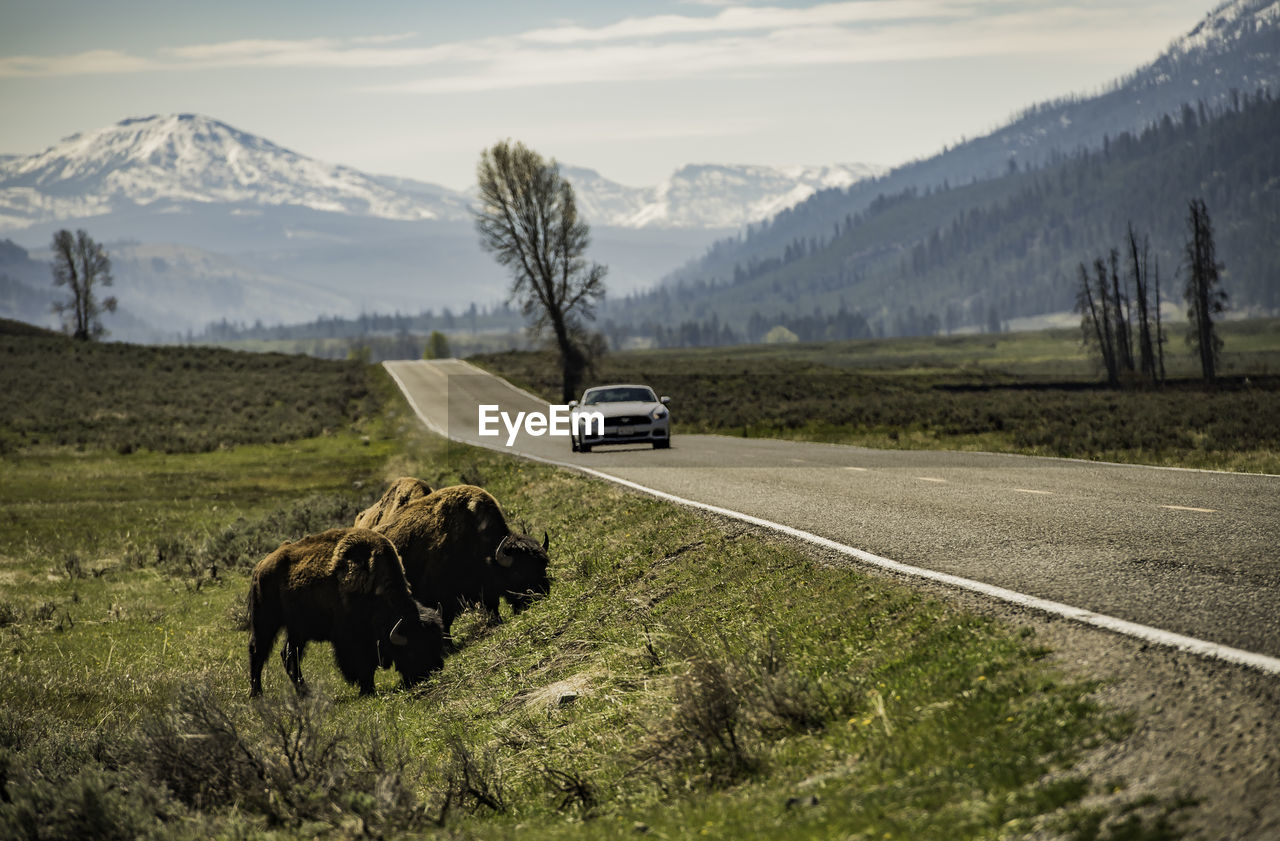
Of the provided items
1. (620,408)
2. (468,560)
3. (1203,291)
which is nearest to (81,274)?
(620,408)

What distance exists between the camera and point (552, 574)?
12.7m

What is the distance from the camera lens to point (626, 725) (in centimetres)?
702

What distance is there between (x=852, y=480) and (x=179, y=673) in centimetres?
944

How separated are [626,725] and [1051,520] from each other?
17.6 feet

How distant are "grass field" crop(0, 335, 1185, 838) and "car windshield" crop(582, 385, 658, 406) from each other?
39.9 feet

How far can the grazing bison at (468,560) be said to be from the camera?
12.0m

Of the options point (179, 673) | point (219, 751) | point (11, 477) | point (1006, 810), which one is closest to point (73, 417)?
point (11, 477)

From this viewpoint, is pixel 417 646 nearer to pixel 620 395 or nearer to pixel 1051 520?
pixel 1051 520

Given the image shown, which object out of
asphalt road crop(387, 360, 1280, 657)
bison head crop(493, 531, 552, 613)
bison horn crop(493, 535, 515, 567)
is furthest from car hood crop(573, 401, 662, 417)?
bison horn crop(493, 535, 515, 567)

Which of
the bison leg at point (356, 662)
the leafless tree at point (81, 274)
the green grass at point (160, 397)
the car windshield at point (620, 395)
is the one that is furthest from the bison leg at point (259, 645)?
the leafless tree at point (81, 274)

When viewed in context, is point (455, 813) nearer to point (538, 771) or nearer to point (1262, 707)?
point (538, 771)

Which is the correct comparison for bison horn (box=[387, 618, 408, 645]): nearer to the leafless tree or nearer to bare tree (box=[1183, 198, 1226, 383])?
bare tree (box=[1183, 198, 1226, 383])

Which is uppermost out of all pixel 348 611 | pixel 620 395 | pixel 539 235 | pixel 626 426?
pixel 539 235

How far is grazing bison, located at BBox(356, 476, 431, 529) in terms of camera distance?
516 inches
